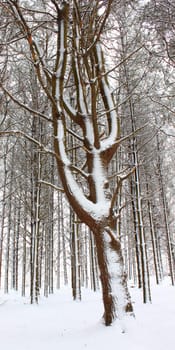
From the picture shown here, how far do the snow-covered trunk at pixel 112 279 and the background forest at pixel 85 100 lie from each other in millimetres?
217

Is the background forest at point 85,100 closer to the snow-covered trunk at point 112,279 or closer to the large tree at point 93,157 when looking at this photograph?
the large tree at point 93,157

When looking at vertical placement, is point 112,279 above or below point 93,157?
below

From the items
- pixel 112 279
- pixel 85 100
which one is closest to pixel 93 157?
pixel 85 100

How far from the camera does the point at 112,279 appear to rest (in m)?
3.24

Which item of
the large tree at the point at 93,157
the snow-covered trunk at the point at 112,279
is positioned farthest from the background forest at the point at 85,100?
the snow-covered trunk at the point at 112,279

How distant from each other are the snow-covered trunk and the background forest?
217 millimetres

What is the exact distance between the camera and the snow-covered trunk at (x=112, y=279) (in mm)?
3152

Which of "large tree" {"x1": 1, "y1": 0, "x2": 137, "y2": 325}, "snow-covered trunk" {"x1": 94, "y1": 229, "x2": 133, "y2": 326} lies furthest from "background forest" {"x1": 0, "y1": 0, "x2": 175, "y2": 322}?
"snow-covered trunk" {"x1": 94, "y1": 229, "x2": 133, "y2": 326}

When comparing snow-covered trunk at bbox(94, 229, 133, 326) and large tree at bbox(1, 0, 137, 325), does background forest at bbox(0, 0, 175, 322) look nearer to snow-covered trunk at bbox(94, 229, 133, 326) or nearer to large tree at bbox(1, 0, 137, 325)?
large tree at bbox(1, 0, 137, 325)

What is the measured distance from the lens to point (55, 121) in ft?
13.3

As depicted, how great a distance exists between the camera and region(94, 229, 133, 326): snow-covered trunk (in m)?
3.15

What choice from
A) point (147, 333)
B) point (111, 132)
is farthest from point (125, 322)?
point (111, 132)

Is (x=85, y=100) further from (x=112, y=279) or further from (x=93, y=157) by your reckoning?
(x=112, y=279)

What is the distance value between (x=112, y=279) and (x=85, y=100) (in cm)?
272
